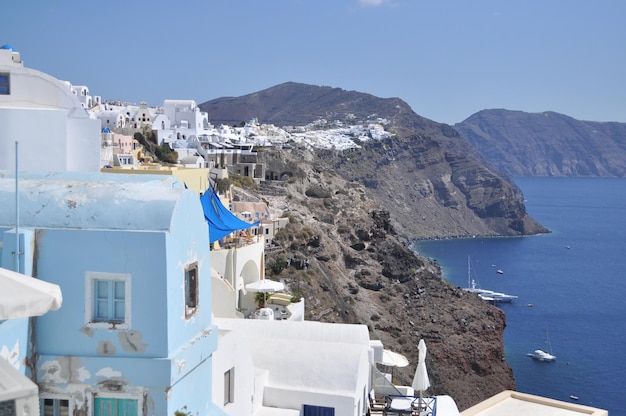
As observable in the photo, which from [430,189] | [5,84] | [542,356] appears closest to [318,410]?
[5,84]

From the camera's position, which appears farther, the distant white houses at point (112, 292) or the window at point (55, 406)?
the window at point (55, 406)

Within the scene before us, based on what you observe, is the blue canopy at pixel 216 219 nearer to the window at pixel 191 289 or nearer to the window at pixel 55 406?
the window at pixel 191 289

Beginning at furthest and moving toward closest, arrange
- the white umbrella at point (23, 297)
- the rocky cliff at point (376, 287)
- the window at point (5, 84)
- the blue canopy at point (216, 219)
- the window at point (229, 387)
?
the rocky cliff at point (376, 287)
the blue canopy at point (216, 219)
the window at point (5, 84)
the window at point (229, 387)
the white umbrella at point (23, 297)

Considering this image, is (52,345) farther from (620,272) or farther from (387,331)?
(620,272)

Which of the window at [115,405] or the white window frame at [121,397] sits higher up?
the white window frame at [121,397]

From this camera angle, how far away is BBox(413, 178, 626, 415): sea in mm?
46722

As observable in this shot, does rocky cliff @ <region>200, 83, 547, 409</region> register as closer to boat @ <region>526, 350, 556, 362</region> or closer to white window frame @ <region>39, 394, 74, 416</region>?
boat @ <region>526, 350, 556, 362</region>

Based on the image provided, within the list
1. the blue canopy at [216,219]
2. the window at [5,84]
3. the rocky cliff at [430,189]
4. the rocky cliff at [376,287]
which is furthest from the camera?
the rocky cliff at [430,189]

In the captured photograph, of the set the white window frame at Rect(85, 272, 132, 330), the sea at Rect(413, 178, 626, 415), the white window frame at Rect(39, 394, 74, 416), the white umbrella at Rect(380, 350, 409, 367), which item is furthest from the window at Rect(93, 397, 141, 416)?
the sea at Rect(413, 178, 626, 415)

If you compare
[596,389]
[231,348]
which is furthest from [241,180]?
[231,348]

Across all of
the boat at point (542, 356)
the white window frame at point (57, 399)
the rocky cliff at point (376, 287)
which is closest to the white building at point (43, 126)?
the white window frame at point (57, 399)

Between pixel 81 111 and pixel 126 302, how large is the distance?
13.2ft

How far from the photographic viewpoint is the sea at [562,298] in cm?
4672

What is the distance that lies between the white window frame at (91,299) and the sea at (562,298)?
4005 cm
